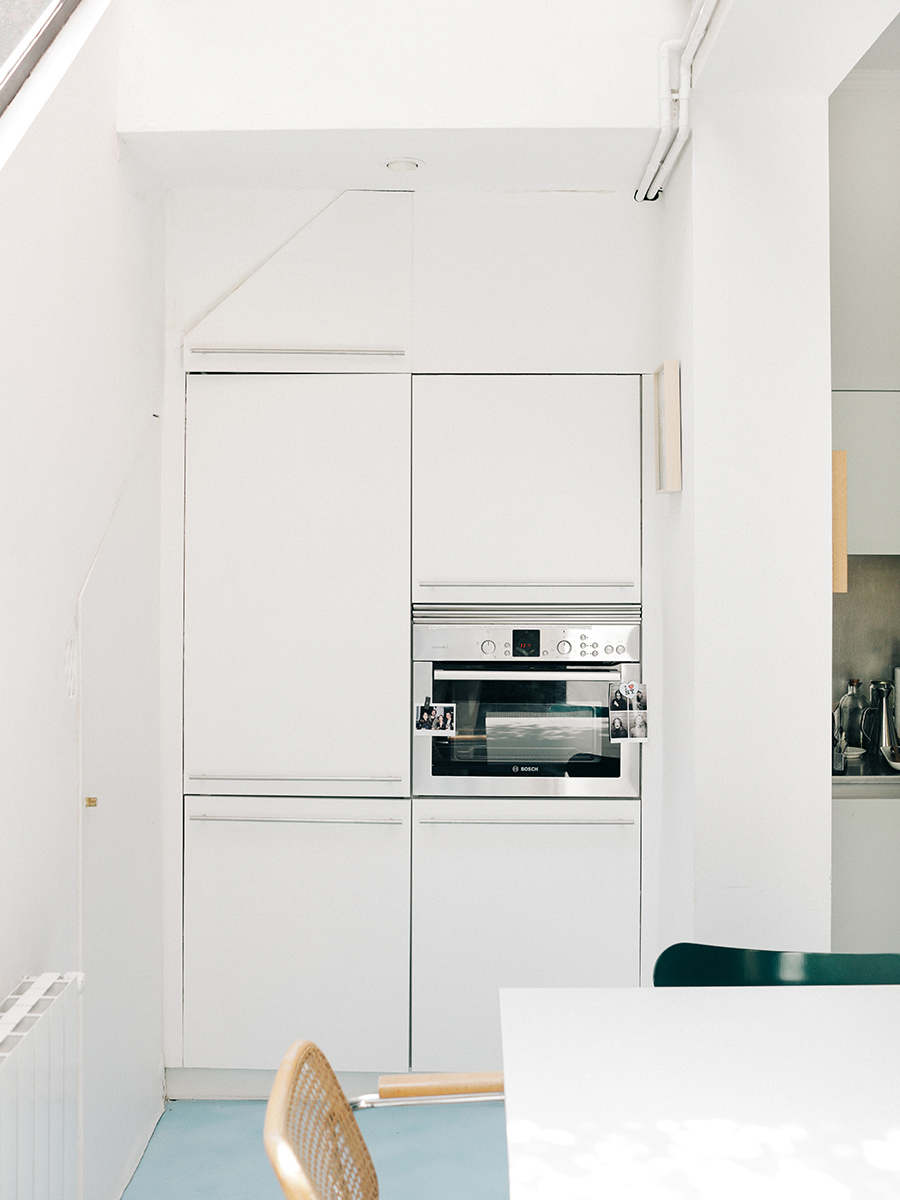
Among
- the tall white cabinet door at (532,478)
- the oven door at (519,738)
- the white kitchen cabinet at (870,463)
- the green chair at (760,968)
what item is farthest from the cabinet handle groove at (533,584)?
the green chair at (760,968)

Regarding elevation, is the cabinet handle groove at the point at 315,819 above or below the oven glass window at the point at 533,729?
below

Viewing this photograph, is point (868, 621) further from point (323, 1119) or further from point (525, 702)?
point (323, 1119)

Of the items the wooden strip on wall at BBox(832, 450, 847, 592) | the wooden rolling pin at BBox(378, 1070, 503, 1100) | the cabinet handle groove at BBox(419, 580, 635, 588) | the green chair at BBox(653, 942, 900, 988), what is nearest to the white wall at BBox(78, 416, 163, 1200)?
the cabinet handle groove at BBox(419, 580, 635, 588)

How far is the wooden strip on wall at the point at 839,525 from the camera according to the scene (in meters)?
2.31

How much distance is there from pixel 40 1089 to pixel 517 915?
56.2 inches

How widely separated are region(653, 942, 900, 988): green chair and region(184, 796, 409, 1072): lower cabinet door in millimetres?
1058

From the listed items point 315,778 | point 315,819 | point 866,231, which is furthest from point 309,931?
point 866,231

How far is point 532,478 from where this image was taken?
108 inches

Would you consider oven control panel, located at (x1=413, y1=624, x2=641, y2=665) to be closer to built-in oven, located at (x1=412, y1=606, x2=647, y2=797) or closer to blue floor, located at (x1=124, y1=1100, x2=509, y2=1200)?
built-in oven, located at (x1=412, y1=606, x2=647, y2=797)

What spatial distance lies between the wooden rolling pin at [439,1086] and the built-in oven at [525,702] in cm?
122

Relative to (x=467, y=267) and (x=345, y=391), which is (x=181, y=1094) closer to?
(x=345, y=391)

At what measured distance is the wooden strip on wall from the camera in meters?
2.31

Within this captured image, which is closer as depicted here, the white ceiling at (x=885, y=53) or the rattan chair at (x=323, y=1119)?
the rattan chair at (x=323, y=1119)

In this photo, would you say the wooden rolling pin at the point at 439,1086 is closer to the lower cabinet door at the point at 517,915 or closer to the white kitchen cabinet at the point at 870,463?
the lower cabinet door at the point at 517,915
